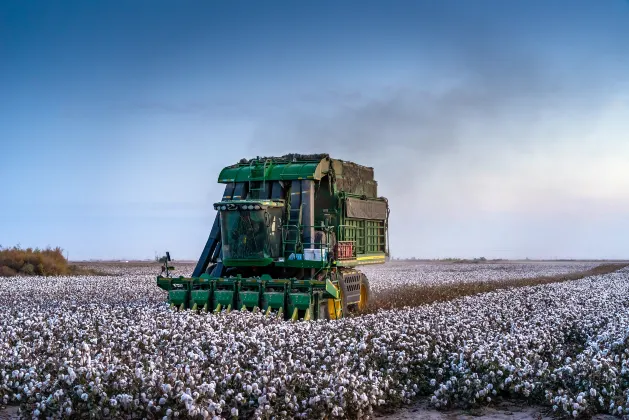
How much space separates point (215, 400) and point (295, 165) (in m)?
11.3

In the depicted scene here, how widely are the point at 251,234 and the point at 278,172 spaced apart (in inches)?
83.6

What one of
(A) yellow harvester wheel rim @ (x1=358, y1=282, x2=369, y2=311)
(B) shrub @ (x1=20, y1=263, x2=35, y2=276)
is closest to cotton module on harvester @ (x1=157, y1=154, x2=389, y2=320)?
(A) yellow harvester wheel rim @ (x1=358, y1=282, x2=369, y2=311)

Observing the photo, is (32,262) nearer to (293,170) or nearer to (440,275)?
(440,275)

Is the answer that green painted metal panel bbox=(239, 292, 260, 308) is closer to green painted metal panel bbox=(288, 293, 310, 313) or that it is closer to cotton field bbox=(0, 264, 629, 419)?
green painted metal panel bbox=(288, 293, 310, 313)

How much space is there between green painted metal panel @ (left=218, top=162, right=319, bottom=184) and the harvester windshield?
109cm

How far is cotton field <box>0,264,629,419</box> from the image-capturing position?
31.4 feet

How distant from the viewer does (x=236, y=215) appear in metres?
19.5

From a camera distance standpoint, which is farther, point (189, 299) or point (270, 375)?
point (189, 299)

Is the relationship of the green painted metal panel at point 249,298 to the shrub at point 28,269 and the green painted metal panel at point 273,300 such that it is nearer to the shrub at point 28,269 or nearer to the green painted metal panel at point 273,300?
the green painted metal panel at point 273,300

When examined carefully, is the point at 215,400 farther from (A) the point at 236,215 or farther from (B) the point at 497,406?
(A) the point at 236,215

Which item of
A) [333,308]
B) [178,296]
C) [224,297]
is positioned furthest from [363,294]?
[178,296]

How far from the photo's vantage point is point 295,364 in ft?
36.2

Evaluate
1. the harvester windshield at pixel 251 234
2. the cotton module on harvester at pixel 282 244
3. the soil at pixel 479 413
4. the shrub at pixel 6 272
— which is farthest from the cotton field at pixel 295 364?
the shrub at pixel 6 272

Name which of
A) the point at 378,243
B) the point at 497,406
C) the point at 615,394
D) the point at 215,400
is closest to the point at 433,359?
the point at 497,406
